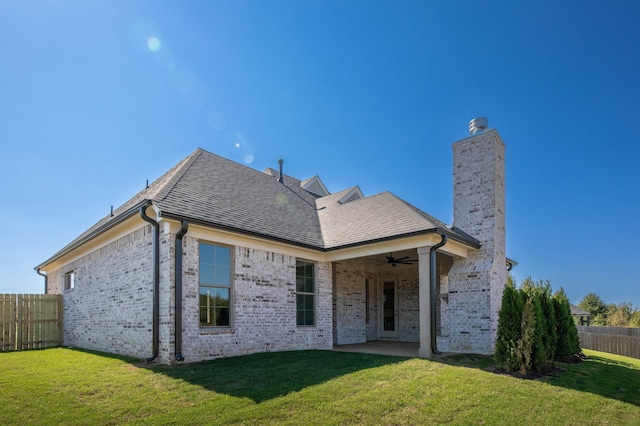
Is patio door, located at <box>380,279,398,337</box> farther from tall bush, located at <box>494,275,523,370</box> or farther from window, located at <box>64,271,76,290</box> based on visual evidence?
window, located at <box>64,271,76,290</box>

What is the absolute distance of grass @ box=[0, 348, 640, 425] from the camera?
504 centimetres

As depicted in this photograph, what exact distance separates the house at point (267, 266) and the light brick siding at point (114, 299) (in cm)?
5

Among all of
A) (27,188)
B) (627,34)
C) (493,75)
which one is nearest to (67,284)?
(27,188)

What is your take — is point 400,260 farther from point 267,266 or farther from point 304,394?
point 304,394

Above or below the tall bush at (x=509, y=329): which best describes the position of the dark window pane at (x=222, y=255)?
above

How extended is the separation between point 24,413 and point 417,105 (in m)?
14.7

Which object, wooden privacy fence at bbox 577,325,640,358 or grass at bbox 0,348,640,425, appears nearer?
grass at bbox 0,348,640,425

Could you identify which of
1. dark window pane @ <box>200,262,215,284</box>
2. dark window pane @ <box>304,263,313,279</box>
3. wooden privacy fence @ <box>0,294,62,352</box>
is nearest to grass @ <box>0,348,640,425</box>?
dark window pane @ <box>200,262,215,284</box>

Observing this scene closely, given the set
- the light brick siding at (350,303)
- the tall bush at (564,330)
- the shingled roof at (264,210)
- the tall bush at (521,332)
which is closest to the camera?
the tall bush at (521,332)

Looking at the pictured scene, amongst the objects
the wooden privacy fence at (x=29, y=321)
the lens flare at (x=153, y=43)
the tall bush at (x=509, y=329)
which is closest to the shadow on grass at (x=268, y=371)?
the tall bush at (x=509, y=329)

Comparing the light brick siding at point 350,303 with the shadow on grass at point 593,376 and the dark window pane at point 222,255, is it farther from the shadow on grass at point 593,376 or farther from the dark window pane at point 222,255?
the shadow on grass at point 593,376

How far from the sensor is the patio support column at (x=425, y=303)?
9477mm

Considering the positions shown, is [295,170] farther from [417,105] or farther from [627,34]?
[627,34]

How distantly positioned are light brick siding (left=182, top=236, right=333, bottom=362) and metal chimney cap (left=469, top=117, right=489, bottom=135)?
6.49 metres
